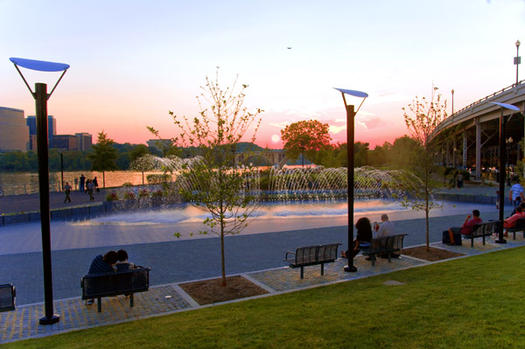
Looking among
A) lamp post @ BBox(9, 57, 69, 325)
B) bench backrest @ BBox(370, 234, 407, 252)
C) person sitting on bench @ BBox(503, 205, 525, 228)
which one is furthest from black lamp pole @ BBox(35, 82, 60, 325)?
person sitting on bench @ BBox(503, 205, 525, 228)

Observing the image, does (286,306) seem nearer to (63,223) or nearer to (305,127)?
(63,223)

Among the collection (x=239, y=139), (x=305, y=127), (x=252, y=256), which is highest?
(x=305, y=127)

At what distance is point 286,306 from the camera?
23.6ft

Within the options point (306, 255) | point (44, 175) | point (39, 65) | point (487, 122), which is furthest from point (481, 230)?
point (487, 122)

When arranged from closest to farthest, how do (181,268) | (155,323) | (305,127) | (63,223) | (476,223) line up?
(155,323), (181,268), (476,223), (63,223), (305,127)

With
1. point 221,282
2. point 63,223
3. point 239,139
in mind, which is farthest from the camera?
point 63,223

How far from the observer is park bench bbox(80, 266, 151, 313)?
716 cm

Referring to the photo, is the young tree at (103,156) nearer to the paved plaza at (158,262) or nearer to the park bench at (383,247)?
the paved plaza at (158,262)

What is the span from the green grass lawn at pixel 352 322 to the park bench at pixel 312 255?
1029 millimetres

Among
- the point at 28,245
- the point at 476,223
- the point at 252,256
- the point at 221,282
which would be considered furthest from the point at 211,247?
the point at 476,223

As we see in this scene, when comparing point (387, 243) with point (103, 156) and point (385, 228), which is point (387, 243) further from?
point (103, 156)

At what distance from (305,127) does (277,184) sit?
3605 cm

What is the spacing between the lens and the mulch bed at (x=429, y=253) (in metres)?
11.3

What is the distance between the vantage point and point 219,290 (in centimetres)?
853
